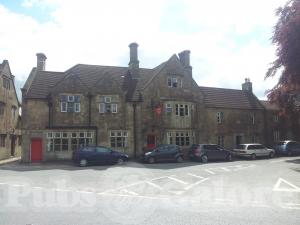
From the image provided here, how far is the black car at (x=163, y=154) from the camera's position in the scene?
27.5 m

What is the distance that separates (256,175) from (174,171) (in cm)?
524

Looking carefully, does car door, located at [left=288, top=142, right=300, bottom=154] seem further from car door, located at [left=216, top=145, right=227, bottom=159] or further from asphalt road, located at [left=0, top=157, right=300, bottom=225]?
asphalt road, located at [left=0, top=157, right=300, bottom=225]

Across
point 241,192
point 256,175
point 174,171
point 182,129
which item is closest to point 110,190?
point 241,192

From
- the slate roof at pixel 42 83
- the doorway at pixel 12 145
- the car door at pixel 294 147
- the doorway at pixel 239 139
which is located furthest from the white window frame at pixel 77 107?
the car door at pixel 294 147

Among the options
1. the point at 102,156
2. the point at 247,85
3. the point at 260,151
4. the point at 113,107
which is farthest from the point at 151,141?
the point at 247,85

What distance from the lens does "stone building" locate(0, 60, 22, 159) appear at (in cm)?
3432

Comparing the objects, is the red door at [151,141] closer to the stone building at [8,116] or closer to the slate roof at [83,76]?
the slate roof at [83,76]

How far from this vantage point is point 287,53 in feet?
74.7

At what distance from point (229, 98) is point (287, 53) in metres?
17.2

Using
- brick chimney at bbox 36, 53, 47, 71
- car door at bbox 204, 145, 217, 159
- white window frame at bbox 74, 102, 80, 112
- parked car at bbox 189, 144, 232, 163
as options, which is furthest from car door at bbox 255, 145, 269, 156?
brick chimney at bbox 36, 53, 47, 71

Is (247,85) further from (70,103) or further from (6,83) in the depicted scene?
(6,83)

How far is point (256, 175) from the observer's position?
19.9 metres

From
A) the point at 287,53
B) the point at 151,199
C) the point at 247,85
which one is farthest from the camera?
the point at 247,85

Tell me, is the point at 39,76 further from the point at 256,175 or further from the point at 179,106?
the point at 256,175
